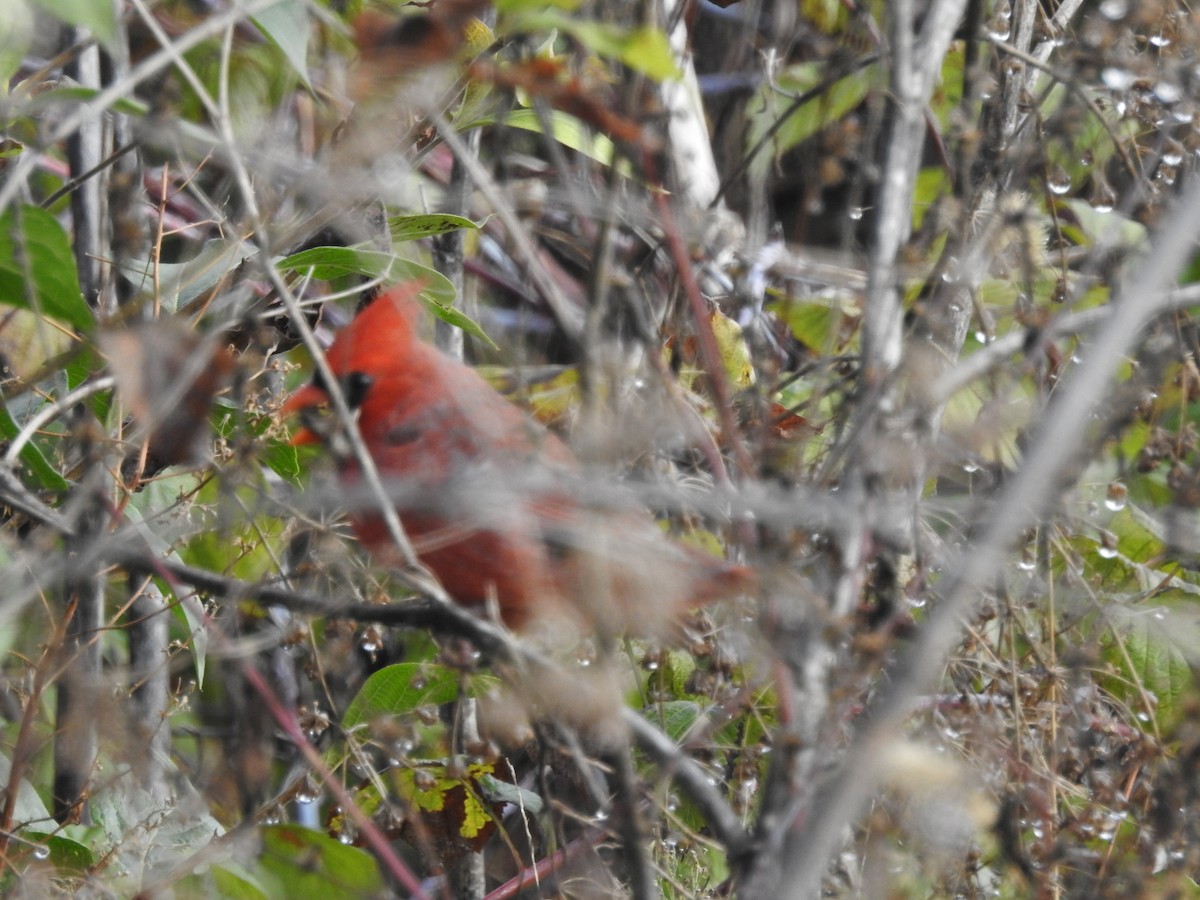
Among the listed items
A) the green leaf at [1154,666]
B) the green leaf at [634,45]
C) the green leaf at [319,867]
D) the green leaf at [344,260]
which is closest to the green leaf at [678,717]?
the green leaf at [319,867]

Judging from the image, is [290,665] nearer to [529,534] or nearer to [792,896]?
[529,534]

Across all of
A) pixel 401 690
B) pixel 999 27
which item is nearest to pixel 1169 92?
pixel 999 27

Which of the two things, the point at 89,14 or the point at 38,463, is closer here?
the point at 89,14

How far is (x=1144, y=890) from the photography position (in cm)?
127

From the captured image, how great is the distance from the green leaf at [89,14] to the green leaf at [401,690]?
39.6 inches

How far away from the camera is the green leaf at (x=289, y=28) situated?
64.9 inches

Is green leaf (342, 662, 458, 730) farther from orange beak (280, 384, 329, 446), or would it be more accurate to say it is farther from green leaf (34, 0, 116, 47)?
green leaf (34, 0, 116, 47)

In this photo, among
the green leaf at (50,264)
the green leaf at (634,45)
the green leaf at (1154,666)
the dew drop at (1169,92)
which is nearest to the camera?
the green leaf at (634,45)

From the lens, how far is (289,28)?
1689mm

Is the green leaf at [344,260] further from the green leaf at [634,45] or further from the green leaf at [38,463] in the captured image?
the green leaf at [634,45]

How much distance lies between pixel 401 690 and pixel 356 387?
49 cm

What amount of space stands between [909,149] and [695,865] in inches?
44.3

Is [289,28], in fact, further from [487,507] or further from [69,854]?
[69,854]

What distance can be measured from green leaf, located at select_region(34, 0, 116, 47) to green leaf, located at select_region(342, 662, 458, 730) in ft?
3.30
